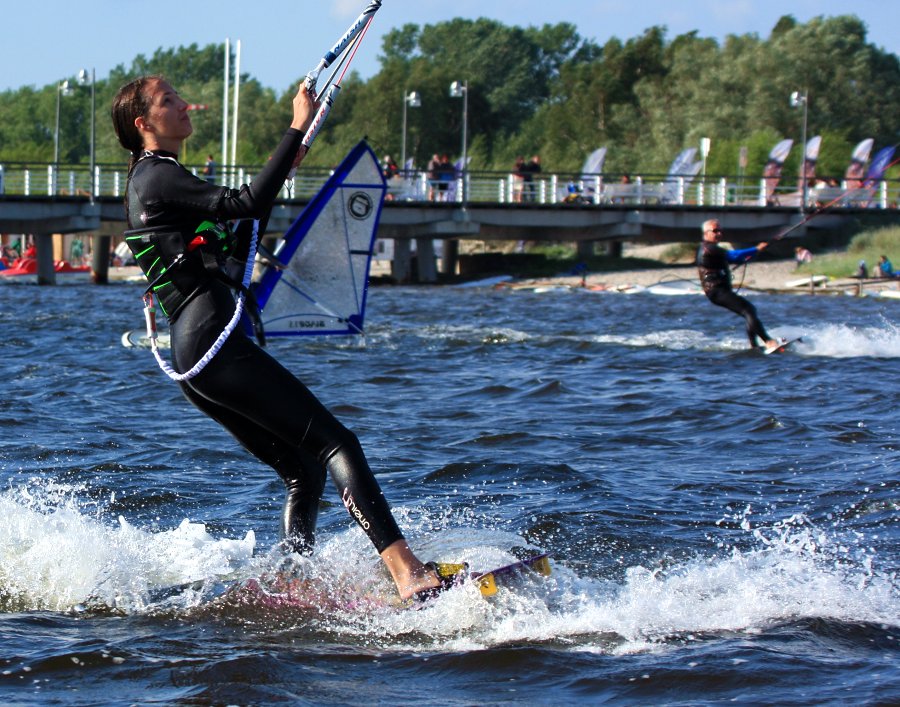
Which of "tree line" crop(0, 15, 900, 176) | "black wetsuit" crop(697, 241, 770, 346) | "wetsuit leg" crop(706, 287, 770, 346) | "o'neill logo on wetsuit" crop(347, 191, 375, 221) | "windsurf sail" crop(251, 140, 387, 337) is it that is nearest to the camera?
"wetsuit leg" crop(706, 287, 770, 346)

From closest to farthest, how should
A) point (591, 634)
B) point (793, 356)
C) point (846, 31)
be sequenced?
point (591, 634), point (793, 356), point (846, 31)

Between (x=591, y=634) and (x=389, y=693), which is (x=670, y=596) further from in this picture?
(x=389, y=693)

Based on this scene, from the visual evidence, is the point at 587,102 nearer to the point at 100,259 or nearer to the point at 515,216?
the point at 515,216

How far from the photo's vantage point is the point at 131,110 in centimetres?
455

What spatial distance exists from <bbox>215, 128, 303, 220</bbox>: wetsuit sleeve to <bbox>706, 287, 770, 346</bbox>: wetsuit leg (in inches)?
465

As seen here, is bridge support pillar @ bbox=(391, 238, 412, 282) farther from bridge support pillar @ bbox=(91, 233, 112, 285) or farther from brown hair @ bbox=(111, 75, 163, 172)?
brown hair @ bbox=(111, 75, 163, 172)

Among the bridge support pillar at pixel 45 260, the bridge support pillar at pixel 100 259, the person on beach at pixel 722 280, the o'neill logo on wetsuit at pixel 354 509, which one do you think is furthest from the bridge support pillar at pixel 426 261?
the o'neill logo on wetsuit at pixel 354 509

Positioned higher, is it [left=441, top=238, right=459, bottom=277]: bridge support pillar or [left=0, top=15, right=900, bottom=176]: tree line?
[left=0, top=15, right=900, bottom=176]: tree line

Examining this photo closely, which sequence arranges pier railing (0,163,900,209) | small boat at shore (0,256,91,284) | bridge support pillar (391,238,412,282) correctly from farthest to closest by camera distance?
1. bridge support pillar (391,238,412,282)
2. small boat at shore (0,256,91,284)
3. pier railing (0,163,900,209)

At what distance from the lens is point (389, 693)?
404cm

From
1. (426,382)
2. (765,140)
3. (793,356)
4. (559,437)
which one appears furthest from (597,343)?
(765,140)

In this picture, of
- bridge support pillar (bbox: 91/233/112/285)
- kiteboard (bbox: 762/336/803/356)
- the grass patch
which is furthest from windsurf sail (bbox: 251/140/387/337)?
bridge support pillar (bbox: 91/233/112/285)

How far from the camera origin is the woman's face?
4500mm

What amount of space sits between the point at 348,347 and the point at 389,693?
13.0 metres
